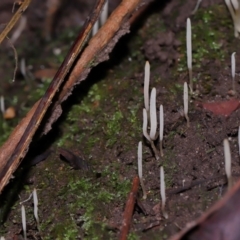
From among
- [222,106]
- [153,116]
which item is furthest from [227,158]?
[222,106]

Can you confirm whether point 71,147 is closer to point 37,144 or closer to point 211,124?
point 37,144

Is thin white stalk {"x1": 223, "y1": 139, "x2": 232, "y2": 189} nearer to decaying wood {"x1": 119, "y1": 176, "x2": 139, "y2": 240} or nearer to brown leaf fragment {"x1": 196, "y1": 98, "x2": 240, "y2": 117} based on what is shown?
decaying wood {"x1": 119, "y1": 176, "x2": 139, "y2": 240}

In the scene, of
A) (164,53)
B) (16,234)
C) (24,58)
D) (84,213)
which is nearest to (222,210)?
(84,213)

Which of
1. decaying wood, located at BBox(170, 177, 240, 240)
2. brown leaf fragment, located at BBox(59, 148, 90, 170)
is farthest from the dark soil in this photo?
decaying wood, located at BBox(170, 177, 240, 240)

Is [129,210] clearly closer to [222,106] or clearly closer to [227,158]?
[227,158]

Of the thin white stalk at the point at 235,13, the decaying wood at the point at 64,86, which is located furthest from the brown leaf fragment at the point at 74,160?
the thin white stalk at the point at 235,13

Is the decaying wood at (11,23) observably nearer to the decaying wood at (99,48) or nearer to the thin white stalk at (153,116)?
the decaying wood at (99,48)
